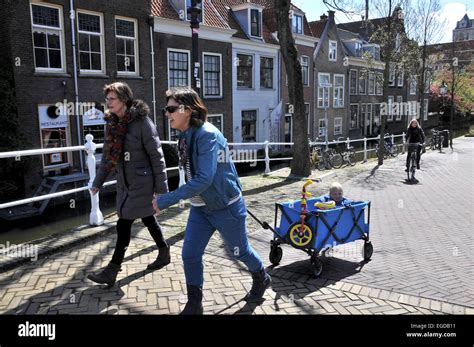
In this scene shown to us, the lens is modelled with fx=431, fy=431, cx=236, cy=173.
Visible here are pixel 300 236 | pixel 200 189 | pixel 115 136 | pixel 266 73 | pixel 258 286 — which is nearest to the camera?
pixel 200 189

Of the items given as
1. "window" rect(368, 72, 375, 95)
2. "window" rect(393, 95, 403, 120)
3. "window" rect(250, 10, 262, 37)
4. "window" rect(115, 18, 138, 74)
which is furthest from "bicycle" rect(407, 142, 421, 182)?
"window" rect(393, 95, 403, 120)

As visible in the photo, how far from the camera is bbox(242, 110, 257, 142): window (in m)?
24.8

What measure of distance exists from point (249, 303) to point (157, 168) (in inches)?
57.1

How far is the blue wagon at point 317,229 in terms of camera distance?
4.37 meters

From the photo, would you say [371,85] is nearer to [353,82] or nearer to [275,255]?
[353,82]

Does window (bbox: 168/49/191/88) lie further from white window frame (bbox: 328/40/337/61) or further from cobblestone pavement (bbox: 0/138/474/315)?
white window frame (bbox: 328/40/337/61)

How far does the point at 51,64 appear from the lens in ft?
49.0

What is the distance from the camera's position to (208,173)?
3074 mm

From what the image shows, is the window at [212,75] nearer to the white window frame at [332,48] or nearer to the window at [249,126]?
the window at [249,126]

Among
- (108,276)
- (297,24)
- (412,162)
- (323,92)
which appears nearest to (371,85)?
(323,92)

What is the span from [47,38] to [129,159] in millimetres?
12964

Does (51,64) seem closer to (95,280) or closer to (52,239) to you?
(52,239)
